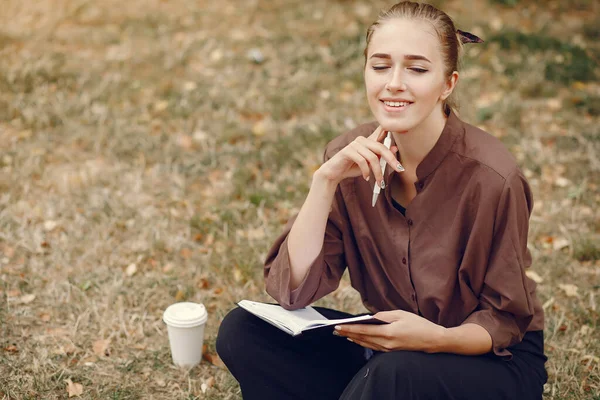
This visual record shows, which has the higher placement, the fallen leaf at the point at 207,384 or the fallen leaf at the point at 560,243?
the fallen leaf at the point at 560,243

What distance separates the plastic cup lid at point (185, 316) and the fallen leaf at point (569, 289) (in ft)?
6.52

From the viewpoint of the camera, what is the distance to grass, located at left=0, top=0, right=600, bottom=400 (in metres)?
3.34

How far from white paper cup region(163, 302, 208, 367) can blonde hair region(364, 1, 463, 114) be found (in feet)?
4.87

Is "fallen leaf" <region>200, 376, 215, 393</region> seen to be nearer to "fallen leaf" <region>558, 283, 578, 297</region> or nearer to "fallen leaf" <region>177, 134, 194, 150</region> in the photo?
"fallen leaf" <region>558, 283, 578, 297</region>

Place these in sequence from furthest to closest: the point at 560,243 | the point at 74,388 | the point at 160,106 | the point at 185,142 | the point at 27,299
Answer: the point at 160,106 → the point at 185,142 → the point at 560,243 → the point at 27,299 → the point at 74,388

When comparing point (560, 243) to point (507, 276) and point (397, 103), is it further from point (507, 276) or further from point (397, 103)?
point (397, 103)

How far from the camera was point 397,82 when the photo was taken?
2.32 m

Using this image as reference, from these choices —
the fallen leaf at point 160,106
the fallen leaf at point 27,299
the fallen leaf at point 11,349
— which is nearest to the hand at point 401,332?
the fallen leaf at point 11,349

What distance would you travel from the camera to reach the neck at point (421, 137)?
8.00 ft

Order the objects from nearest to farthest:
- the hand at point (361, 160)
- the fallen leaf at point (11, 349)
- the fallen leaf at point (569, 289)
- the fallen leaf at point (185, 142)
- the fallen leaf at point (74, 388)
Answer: the hand at point (361, 160), the fallen leaf at point (74, 388), the fallen leaf at point (11, 349), the fallen leaf at point (569, 289), the fallen leaf at point (185, 142)

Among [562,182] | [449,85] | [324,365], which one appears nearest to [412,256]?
[324,365]

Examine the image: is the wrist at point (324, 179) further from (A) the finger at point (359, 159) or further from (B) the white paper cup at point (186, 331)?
(B) the white paper cup at point (186, 331)

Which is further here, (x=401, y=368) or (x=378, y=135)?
(x=378, y=135)

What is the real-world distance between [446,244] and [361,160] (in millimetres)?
425
